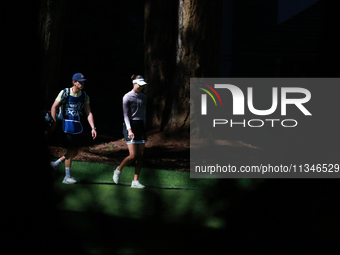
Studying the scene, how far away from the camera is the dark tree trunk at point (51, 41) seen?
1216 cm

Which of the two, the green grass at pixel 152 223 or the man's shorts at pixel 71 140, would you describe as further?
the man's shorts at pixel 71 140

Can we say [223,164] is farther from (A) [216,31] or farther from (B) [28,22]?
(B) [28,22]

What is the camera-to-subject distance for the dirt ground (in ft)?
37.7

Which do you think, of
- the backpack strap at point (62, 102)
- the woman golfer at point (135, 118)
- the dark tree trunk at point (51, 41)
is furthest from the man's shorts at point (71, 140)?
the dark tree trunk at point (51, 41)

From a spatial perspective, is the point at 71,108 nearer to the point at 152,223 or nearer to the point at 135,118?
the point at 135,118

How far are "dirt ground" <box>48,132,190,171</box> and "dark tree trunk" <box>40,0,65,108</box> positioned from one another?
1574 mm

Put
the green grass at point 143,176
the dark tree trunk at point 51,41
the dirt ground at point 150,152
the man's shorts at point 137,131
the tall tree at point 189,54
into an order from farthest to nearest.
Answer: the tall tree at point 189,54
the dark tree trunk at point 51,41
the dirt ground at point 150,152
the green grass at point 143,176
the man's shorts at point 137,131

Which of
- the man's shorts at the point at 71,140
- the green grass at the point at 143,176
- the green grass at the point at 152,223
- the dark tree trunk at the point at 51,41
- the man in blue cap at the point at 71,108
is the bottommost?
the green grass at the point at 143,176

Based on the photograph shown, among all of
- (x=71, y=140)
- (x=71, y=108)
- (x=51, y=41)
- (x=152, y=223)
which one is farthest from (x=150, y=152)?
(x=152, y=223)

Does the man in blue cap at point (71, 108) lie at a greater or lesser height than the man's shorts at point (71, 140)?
greater

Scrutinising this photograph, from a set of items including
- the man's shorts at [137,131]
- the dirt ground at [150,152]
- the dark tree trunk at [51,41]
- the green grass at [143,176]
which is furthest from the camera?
the dark tree trunk at [51,41]

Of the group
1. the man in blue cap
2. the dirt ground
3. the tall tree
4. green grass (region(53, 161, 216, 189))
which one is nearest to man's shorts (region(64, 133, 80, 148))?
the man in blue cap

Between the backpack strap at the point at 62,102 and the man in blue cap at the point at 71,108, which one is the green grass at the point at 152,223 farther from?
the backpack strap at the point at 62,102

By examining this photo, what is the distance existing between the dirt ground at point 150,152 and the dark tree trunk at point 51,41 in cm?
157
